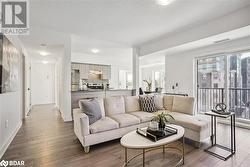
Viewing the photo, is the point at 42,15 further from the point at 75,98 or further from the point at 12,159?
the point at 12,159

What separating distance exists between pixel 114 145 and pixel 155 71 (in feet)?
22.1

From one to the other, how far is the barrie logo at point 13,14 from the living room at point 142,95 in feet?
0.09

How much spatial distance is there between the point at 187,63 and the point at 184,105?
224 cm

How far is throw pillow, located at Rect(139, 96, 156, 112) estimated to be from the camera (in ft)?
11.7

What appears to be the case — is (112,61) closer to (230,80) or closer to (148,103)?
(148,103)

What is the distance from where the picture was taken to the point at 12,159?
2184 mm

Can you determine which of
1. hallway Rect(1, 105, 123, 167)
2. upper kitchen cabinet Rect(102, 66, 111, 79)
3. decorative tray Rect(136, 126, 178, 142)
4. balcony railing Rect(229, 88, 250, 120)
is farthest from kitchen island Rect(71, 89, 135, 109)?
balcony railing Rect(229, 88, 250, 120)

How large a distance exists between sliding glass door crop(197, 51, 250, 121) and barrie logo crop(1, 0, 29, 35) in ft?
17.0

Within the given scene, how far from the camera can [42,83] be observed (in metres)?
7.82

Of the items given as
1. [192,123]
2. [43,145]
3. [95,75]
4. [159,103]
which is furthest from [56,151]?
[95,75]

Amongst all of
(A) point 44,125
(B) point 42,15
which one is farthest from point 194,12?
(A) point 44,125

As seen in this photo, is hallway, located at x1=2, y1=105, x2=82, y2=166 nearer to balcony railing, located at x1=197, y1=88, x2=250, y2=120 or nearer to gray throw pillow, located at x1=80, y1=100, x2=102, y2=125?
gray throw pillow, located at x1=80, y1=100, x2=102, y2=125

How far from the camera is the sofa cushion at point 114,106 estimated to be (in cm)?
325

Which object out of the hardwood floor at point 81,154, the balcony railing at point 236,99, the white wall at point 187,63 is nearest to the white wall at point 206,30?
the white wall at point 187,63
